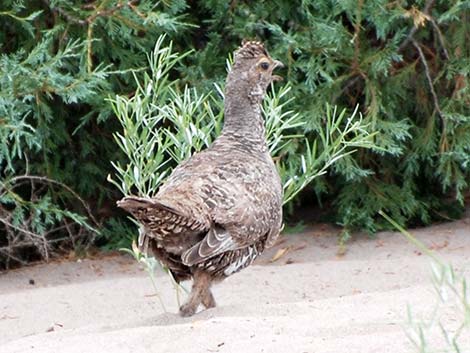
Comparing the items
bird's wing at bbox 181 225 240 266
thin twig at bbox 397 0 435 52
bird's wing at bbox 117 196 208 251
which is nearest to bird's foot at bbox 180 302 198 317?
Result: bird's wing at bbox 181 225 240 266

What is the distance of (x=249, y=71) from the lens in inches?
270

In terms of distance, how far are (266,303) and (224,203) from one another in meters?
1.43

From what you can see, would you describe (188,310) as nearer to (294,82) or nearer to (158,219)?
(158,219)

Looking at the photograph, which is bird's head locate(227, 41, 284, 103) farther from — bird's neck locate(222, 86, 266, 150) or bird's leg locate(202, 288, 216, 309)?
bird's leg locate(202, 288, 216, 309)

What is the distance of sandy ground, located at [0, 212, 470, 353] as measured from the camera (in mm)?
5078

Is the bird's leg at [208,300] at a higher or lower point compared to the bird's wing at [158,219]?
lower

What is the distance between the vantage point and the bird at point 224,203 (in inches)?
227

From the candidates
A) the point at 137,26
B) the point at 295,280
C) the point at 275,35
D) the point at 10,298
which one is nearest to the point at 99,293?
the point at 10,298

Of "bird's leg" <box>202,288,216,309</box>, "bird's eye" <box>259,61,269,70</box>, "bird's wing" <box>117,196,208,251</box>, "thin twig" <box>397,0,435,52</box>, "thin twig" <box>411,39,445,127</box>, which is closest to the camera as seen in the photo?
"bird's wing" <box>117,196,208,251</box>

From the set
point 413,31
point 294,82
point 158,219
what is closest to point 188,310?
point 158,219

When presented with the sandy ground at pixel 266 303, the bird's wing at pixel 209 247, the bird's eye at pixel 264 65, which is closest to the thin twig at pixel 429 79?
the sandy ground at pixel 266 303

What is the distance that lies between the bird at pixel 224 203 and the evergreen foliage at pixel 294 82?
1.45 meters

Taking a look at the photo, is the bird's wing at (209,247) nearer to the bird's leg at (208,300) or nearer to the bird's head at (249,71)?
the bird's leg at (208,300)

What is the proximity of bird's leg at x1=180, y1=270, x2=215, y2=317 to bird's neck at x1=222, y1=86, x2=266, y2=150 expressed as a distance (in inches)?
38.1
